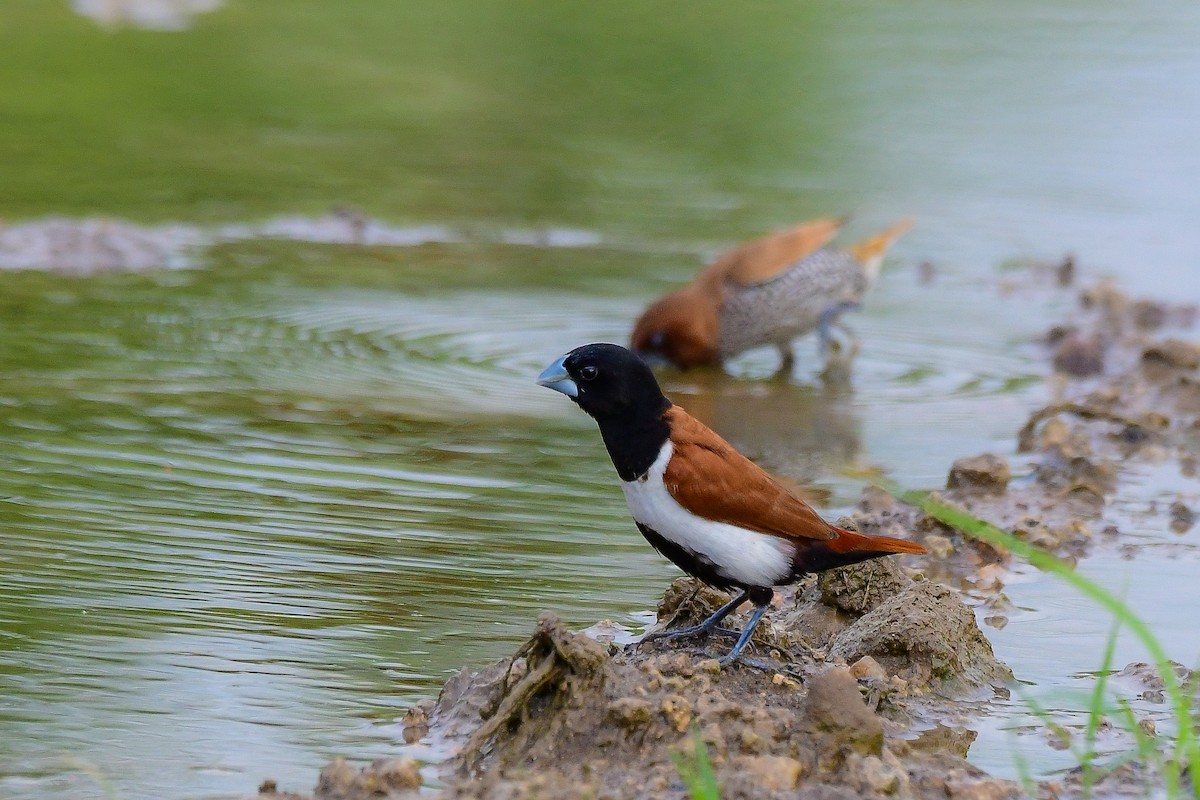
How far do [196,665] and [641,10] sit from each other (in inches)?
569

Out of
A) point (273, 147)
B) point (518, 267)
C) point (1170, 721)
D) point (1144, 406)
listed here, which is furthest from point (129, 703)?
point (273, 147)

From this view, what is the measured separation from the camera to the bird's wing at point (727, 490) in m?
4.19

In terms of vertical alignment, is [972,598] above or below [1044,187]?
below

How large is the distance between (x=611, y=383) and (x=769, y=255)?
18.0ft

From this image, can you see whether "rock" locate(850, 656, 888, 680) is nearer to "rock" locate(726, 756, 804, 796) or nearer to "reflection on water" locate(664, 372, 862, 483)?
"rock" locate(726, 756, 804, 796)

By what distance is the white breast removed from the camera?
4184 millimetres

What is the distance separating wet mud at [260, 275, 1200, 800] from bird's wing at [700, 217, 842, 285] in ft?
12.2

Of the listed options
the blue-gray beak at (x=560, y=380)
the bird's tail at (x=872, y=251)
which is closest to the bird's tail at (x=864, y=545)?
the blue-gray beak at (x=560, y=380)

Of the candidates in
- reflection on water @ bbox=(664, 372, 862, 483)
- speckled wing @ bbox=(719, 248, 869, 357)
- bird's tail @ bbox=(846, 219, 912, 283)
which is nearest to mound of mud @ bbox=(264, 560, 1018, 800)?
reflection on water @ bbox=(664, 372, 862, 483)

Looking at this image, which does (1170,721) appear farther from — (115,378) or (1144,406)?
(115,378)

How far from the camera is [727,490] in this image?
4227mm

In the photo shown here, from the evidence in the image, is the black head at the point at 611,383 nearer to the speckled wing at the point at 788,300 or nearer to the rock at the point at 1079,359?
the speckled wing at the point at 788,300

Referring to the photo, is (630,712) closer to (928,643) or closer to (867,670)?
(867,670)

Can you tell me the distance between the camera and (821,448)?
7340 millimetres
